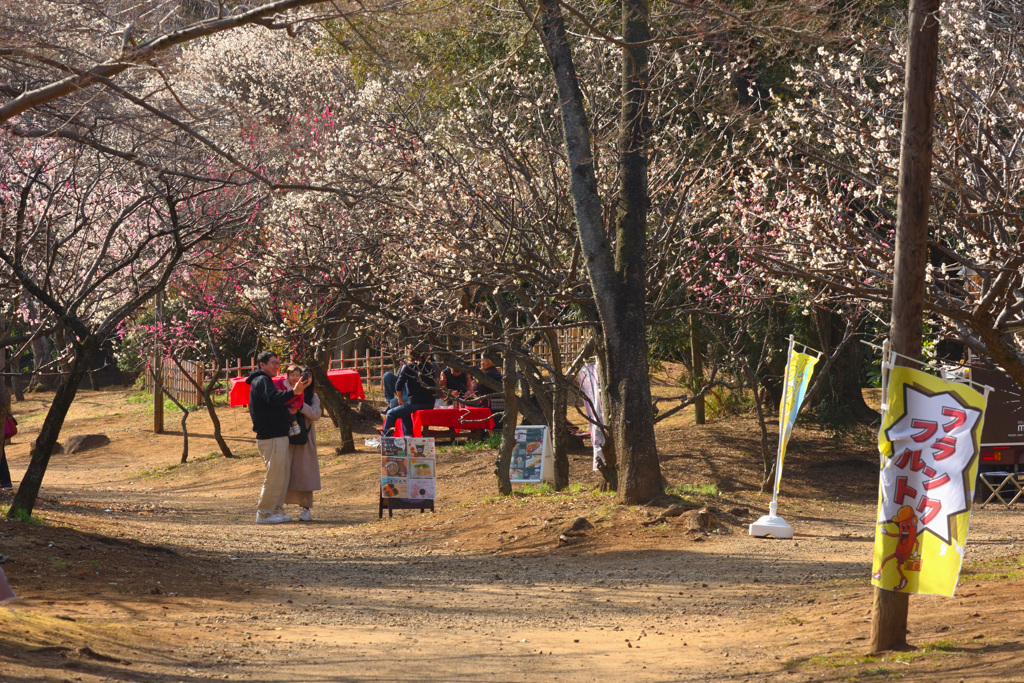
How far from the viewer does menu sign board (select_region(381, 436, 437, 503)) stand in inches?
477

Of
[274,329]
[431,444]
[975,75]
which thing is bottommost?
[431,444]

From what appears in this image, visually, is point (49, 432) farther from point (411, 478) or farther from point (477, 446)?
point (477, 446)

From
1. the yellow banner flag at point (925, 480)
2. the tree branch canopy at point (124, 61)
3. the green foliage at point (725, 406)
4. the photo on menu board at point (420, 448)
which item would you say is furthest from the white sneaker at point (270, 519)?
the green foliage at point (725, 406)

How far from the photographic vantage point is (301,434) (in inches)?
462

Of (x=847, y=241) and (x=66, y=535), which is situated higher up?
(x=847, y=241)

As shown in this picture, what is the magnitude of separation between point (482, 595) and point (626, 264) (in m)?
4.33

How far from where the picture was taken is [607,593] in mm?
8359

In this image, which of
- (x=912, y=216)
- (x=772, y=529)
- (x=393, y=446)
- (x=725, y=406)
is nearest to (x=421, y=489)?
(x=393, y=446)

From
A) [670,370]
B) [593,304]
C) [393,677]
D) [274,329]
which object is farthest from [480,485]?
[670,370]

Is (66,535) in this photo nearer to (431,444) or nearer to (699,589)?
(431,444)

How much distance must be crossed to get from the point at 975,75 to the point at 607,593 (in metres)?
5.44

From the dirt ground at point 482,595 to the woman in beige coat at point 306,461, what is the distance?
408 millimetres

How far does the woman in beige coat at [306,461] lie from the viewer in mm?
11750

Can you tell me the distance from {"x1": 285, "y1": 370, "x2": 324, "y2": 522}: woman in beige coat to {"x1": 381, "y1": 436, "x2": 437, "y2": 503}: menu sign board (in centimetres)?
81
